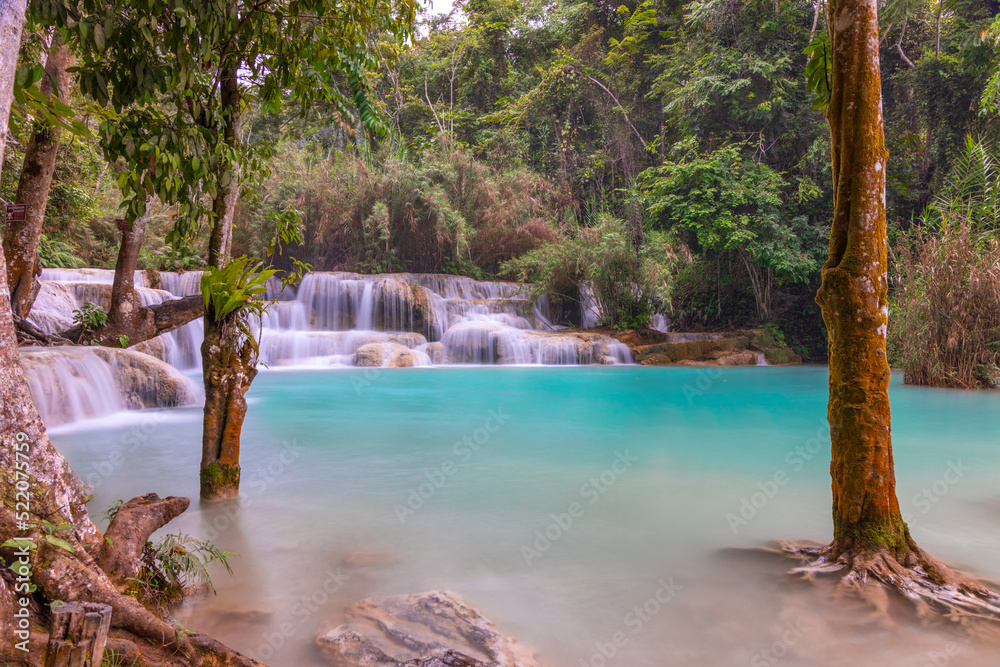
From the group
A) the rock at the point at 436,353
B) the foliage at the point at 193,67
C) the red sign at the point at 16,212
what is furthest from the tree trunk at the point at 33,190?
the rock at the point at 436,353

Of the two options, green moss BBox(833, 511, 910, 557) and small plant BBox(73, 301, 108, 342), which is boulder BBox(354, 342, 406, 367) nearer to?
small plant BBox(73, 301, 108, 342)

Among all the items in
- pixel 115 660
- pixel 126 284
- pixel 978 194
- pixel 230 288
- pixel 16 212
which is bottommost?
pixel 115 660

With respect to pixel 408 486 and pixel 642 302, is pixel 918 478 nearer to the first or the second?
pixel 408 486

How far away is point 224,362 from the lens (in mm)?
3361

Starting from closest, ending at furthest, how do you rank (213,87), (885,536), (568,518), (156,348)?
(885,536) < (213,87) < (568,518) < (156,348)

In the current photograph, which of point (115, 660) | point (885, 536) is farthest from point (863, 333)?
point (115, 660)

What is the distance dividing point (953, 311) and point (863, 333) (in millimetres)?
9273

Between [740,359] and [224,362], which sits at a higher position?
[224,362]

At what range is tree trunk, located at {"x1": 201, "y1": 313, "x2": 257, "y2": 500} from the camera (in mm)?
3340

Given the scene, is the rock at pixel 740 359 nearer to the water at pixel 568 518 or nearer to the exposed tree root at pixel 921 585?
the water at pixel 568 518

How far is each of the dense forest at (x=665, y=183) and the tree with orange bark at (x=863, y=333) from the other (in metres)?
9.09

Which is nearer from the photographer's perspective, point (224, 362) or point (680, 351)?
point (224, 362)

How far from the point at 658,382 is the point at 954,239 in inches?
213

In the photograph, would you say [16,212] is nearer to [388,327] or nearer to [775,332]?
[388,327]
